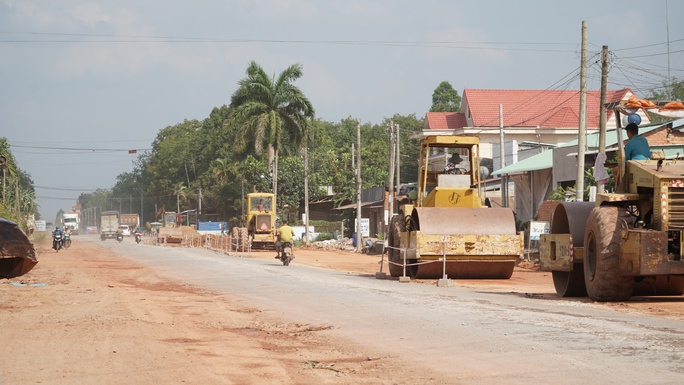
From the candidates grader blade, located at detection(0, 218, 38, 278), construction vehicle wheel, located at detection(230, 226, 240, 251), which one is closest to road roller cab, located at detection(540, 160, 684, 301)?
grader blade, located at detection(0, 218, 38, 278)

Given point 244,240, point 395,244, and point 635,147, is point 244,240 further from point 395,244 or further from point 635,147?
point 635,147

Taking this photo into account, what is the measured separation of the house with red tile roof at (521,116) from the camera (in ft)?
210

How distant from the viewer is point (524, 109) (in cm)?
6700

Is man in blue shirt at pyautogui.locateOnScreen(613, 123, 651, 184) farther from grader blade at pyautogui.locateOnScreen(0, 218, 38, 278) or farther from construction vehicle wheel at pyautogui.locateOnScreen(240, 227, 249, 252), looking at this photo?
construction vehicle wheel at pyautogui.locateOnScreen(240, 227, 249, 252)

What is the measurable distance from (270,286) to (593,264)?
336 inches

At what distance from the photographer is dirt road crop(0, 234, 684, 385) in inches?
313

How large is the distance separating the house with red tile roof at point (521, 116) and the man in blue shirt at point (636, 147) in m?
48.5

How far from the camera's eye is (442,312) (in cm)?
1331

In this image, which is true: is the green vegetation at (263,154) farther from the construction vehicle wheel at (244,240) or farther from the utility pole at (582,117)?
the utility pole at (582,117)

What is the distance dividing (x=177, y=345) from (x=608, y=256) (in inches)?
278

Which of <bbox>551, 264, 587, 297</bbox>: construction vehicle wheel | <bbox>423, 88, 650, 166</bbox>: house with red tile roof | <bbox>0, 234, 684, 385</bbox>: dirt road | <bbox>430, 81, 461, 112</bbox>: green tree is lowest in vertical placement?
<bbox>0, 234, 684, 385</bbox>: dirt road

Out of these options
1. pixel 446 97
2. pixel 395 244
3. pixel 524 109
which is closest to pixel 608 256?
pixel 395 244

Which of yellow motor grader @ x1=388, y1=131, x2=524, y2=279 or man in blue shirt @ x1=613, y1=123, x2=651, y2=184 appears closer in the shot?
man in blue shirt @ x1=613, y1=123, x2=651, y2=184

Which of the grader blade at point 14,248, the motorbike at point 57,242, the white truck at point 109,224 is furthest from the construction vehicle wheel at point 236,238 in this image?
the white truck at point 109,224
